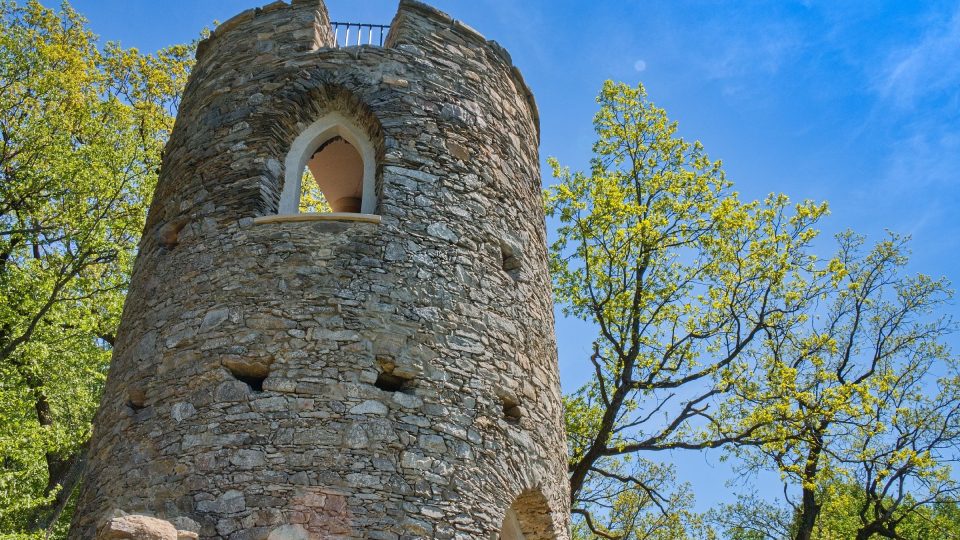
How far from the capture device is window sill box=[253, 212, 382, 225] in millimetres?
6797

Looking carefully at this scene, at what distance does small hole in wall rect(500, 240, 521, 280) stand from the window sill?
119 centimetres

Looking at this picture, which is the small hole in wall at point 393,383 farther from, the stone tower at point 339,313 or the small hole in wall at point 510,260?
the small hole in wall at point 510,260

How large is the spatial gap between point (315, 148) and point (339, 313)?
7.19ft

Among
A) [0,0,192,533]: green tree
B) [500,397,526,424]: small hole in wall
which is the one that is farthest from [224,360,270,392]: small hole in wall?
[0,0,192,533]: green tree

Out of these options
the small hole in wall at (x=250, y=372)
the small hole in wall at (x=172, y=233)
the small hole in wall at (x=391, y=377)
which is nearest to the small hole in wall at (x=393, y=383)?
the small hole in wall at (x=391, y=377)

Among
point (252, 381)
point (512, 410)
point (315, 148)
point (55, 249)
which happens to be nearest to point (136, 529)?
point (252, 381)

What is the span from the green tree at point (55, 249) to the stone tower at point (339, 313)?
703cm

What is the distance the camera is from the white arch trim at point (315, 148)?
291 inches

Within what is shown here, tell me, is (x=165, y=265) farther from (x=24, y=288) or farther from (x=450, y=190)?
(x=24, y=288)

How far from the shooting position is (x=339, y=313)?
6.31 meters

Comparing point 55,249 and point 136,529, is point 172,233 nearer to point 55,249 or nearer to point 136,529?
point 136,529

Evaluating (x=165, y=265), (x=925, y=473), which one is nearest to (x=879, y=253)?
(x=925, y=473)

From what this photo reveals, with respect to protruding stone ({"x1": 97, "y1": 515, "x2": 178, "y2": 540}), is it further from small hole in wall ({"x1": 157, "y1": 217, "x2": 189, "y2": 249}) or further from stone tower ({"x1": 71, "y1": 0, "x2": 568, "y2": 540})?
small hole in wall ({"x1": 157, "y1": 217, "x2": 189, "y2": 249})

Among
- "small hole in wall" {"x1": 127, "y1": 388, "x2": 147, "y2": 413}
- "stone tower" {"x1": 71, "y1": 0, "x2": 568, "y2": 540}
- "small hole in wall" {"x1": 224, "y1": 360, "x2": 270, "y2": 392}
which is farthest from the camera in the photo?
"small hole in wall" {"x1": 127, "y1": 388, "x2": 147, "y2": 413}
